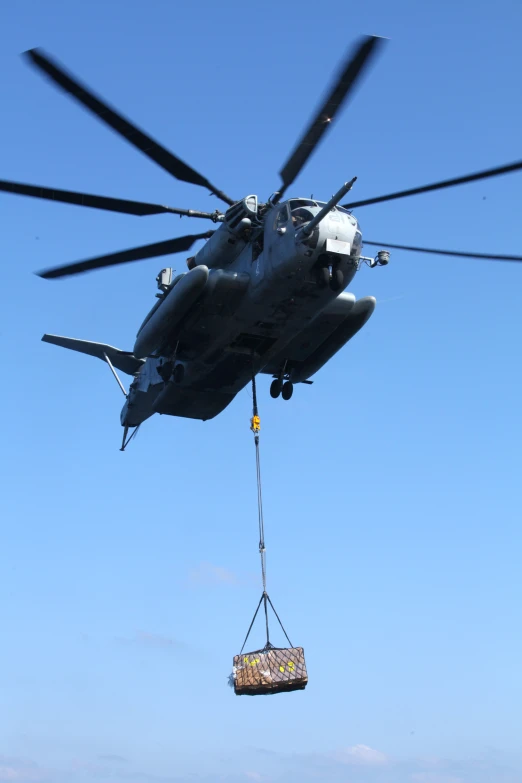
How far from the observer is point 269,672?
1593 cm

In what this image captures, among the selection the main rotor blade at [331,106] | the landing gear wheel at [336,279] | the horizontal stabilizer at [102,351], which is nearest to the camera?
the main rotor blade at [331,106]

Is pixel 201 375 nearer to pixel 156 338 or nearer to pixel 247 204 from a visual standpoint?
pixel 156 338

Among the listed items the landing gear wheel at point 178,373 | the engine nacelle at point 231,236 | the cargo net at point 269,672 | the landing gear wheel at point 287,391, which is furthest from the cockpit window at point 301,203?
the cargo net at point 269,672

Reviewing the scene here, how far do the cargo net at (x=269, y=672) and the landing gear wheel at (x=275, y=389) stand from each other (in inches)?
276

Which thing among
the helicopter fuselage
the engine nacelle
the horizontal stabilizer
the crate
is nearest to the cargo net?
the crate

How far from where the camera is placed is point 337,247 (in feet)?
56.1

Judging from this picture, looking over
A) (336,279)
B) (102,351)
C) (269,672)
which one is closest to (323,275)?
(336,279)

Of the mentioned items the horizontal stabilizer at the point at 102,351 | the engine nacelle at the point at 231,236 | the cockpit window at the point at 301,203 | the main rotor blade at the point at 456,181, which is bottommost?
the main rotor blade at the point at 456,181

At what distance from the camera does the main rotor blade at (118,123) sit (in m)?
14.1

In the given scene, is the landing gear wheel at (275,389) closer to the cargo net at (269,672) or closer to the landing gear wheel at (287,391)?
the landing gear wheel at (287,391)

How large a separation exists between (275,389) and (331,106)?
327 inches

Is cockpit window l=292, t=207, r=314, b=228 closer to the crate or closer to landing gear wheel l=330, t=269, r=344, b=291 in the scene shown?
landing gear wheel l=330, t=269, r=344, b=291

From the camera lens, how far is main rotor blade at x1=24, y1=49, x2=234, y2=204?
14.1 meters

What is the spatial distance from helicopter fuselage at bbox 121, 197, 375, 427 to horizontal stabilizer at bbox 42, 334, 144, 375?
121 inches
